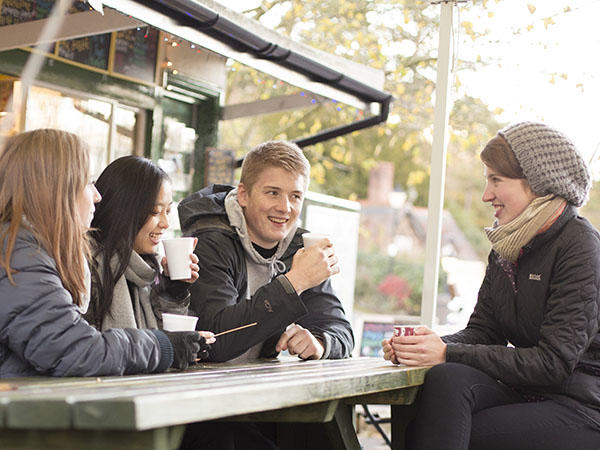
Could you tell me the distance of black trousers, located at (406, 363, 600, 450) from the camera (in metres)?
2.35

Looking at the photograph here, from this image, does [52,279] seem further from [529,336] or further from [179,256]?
[529,336]

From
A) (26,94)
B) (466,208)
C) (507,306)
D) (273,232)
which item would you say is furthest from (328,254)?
(466,208)

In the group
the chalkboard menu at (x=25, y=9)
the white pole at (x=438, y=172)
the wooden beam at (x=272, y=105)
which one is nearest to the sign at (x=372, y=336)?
the wooden beam at (x=272, y=105)

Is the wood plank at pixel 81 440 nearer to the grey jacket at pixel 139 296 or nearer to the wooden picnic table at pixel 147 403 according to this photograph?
the wooden picnic table at pixel 147 403

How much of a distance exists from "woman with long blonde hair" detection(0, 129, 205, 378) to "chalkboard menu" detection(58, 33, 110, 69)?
3.41 metres

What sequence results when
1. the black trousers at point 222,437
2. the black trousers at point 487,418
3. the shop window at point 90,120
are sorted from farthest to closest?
the shop window at point 90,120 → the black trousers at point 222,437 → the black trousers at point 487,418

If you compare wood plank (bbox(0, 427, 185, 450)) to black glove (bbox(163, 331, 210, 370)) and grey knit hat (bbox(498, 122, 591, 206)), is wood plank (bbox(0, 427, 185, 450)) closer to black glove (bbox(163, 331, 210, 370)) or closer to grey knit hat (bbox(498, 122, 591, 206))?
black glove (bbox(163, 331, 210, 370))

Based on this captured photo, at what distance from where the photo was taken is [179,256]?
2564 mm

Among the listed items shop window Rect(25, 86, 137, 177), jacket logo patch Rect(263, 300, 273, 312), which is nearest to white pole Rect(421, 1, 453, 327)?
jacket logo patch Rect(263, 300, 273, 312)

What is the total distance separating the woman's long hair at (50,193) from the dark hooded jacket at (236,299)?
0.63 metres

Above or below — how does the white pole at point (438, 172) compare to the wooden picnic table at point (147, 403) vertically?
above

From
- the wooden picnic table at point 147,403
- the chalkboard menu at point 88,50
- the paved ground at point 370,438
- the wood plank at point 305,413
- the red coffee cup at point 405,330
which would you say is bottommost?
the paved ground at point 370,438

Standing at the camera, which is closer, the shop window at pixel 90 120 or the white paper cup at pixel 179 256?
the white paper cup at pixel 179 256

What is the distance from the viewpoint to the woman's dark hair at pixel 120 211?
247cm
